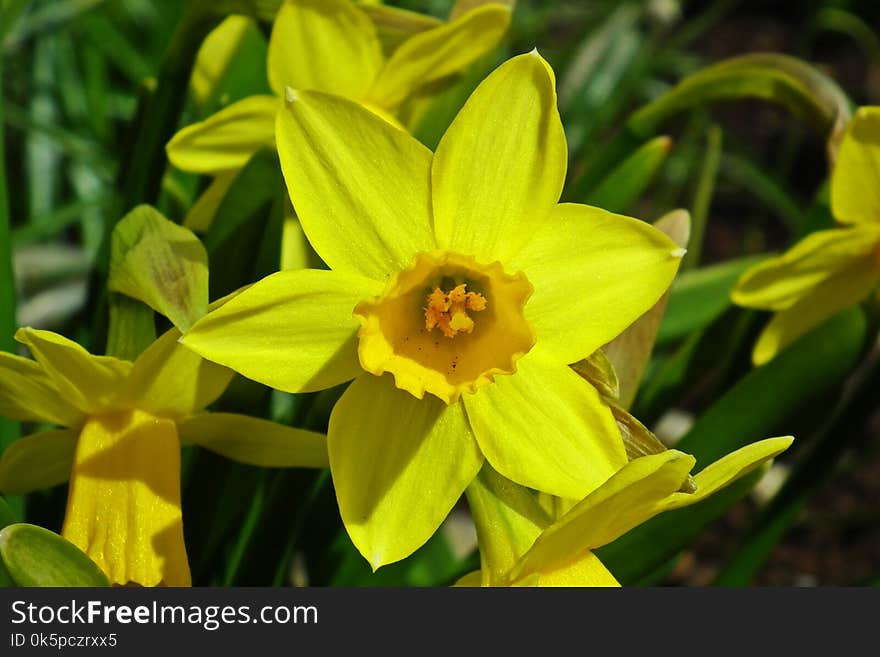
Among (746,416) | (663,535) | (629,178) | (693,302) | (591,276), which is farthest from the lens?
(693,302)

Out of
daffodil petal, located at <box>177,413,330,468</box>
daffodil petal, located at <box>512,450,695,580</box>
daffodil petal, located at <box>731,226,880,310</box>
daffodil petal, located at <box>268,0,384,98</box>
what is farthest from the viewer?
daffodil petal, located at <box>731,226,880,310</box>

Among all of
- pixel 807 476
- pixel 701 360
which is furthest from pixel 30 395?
pixel 807 476

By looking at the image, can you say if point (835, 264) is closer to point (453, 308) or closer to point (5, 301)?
point (453, 308)

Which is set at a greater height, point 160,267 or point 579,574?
point 160,267

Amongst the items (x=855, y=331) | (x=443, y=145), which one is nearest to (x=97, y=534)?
(x=443, y=145)

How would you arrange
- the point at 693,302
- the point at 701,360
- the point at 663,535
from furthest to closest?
1. the point at 693,302
2. the point at 701,360
3. the point at 663,535

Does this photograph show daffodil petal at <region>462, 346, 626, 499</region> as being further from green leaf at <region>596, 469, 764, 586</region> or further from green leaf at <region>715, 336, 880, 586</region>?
green leaf at <region>715, 336, 880, 586</region>

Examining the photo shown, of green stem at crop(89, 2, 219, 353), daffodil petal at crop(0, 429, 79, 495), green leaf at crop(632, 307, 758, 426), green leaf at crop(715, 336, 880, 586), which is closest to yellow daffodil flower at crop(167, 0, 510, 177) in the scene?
green stem at crop(89, 2, 219, 353)

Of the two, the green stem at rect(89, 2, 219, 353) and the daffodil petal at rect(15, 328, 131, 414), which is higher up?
the green stem at rect(89, 2, 219, 353)
